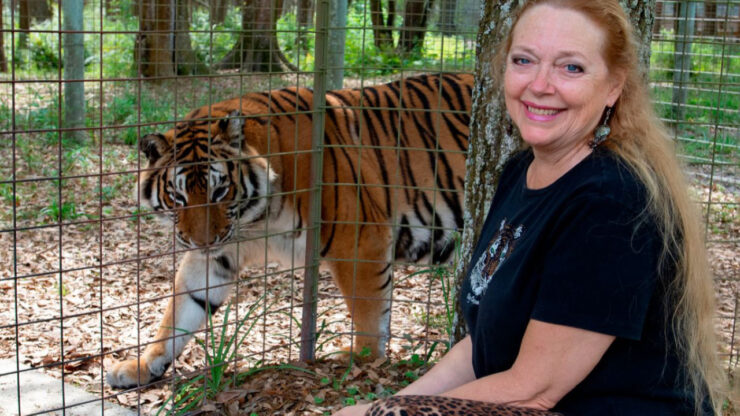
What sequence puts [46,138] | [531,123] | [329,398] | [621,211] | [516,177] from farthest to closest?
[46,138] → [329,398] → [516,177] → [531,123] → [621,211]

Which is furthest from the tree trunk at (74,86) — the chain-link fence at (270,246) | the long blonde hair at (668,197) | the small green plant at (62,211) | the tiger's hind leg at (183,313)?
the long blonde hair at (668,197)

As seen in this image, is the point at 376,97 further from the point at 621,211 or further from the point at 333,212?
the point at 621,211

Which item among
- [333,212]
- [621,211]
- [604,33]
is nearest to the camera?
[621,211]

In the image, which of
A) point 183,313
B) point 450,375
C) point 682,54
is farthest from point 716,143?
point 450,375

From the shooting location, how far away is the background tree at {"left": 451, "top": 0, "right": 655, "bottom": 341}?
3006mm

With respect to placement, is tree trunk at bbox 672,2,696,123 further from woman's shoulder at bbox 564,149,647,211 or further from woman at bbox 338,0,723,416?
woman's shoulder at bbox 564,149,647,211

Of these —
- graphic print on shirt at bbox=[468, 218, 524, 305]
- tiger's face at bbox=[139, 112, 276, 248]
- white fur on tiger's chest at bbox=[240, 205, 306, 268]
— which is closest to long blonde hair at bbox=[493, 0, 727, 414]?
graphic print on shirt at bbox=[468, 218, 524, 305]

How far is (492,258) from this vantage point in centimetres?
214

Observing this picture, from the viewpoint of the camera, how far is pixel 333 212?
448 centimetres

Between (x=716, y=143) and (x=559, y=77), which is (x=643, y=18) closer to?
(x=559, y=77)

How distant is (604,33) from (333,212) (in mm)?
2694

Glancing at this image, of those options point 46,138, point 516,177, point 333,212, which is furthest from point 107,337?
point 46,138

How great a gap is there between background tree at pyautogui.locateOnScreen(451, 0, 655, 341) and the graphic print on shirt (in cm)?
91

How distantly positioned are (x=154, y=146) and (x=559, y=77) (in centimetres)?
265
